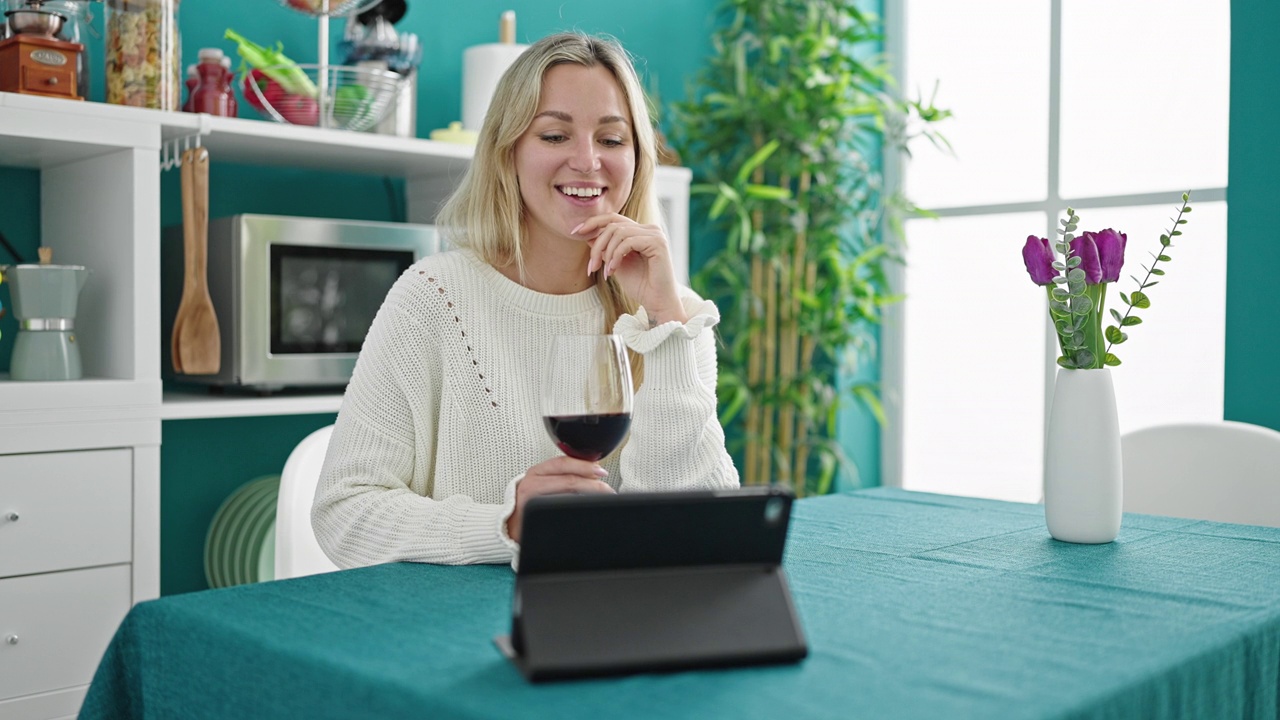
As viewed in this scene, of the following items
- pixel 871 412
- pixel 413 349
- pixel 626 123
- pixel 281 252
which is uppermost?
pixel 626 123

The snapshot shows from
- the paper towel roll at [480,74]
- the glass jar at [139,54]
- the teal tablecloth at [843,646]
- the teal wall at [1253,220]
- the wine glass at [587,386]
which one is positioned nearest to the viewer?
the teal tablecloth at [843,646]

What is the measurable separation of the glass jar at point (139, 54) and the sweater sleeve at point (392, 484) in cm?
93

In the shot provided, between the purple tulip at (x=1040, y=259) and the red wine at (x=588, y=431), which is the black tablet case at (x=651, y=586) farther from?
the purple tulip at (x=1040, y=259)

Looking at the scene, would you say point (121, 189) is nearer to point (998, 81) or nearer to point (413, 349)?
point (413, 349)

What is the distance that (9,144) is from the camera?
6.92 feet

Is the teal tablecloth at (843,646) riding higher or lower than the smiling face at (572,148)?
lower

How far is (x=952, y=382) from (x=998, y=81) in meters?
0.95

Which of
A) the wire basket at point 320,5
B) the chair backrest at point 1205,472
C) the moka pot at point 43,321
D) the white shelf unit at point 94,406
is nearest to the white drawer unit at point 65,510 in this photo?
the white shelf unit at point 94,406

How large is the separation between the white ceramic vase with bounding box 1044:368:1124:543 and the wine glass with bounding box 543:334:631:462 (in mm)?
627

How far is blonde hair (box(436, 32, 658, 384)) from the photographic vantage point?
167 centimetres

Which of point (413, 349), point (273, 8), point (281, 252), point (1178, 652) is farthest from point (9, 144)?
point (1178, 652)

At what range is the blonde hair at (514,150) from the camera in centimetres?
167

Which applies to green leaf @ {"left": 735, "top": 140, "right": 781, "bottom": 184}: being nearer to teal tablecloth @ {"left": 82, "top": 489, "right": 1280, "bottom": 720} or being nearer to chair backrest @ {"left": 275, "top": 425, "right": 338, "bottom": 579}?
chair backrest @ {"left": 275, "top": 425, "right": 338, "bottom": 579}

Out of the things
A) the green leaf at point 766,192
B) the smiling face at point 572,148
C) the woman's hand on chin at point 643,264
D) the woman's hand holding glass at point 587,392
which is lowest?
the woman's hand holding glass at point 587,392
